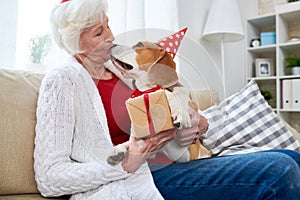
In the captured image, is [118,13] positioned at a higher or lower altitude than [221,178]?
higher

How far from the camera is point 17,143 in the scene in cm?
83

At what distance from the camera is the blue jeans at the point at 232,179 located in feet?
2.63

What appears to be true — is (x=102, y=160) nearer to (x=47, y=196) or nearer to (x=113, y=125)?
(x=113, y=125)

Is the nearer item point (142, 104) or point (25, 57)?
point (142, 104)

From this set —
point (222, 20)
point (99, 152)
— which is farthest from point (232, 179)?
point (222, 20)

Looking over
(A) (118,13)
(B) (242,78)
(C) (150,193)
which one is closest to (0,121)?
(C) (150,193)

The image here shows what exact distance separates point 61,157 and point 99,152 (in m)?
0.13

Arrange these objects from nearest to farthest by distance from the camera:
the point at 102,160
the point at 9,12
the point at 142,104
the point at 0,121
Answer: the point at 142,104
the point at 102,160
the point at 0,121
the point at 9,12

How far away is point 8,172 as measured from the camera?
0.81 m

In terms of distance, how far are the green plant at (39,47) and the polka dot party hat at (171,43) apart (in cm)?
84

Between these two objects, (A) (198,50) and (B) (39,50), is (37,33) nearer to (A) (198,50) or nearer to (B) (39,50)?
(B) (39,50)

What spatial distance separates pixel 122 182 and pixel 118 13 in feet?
2.98

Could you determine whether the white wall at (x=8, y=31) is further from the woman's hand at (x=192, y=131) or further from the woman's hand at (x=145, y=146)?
the woman's hand at (x=192, y=131)

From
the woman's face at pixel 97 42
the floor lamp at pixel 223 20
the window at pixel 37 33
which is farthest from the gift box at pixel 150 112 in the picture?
the floor lamp at pixel 223 20
